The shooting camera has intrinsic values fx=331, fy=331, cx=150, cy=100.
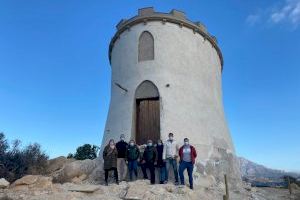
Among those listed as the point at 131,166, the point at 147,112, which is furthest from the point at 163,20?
the point at 131,166

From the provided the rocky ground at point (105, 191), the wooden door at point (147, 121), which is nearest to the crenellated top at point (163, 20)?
the wooden door at point (147, 121)

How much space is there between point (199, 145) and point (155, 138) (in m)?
2.01

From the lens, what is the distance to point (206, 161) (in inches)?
575

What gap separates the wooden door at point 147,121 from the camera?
15250mm

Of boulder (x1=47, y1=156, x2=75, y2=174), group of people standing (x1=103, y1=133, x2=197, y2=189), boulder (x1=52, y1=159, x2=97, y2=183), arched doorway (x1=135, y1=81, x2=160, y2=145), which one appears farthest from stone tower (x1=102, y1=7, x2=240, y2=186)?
boulder (x1=47, y1=156, x2=75, y2=174)

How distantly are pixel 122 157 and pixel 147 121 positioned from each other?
2.91m

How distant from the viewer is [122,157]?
1316 cm

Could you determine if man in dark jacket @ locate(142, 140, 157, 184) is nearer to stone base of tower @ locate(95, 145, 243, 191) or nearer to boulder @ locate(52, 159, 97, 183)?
stone base of tower @ locate(95, 145, 243, 191)

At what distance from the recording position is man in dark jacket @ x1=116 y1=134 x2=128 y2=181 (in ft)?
42.9

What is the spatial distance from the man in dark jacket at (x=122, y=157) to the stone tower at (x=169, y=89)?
1.77 metres

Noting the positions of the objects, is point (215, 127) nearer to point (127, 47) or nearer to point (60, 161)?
point (127, 47)

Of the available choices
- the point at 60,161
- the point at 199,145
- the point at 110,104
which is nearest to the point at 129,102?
the point at 110,104

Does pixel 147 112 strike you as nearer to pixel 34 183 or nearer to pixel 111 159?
pixel 111 159

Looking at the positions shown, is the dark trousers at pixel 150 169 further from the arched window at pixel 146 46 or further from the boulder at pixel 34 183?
the arched window at pixel 146 46
